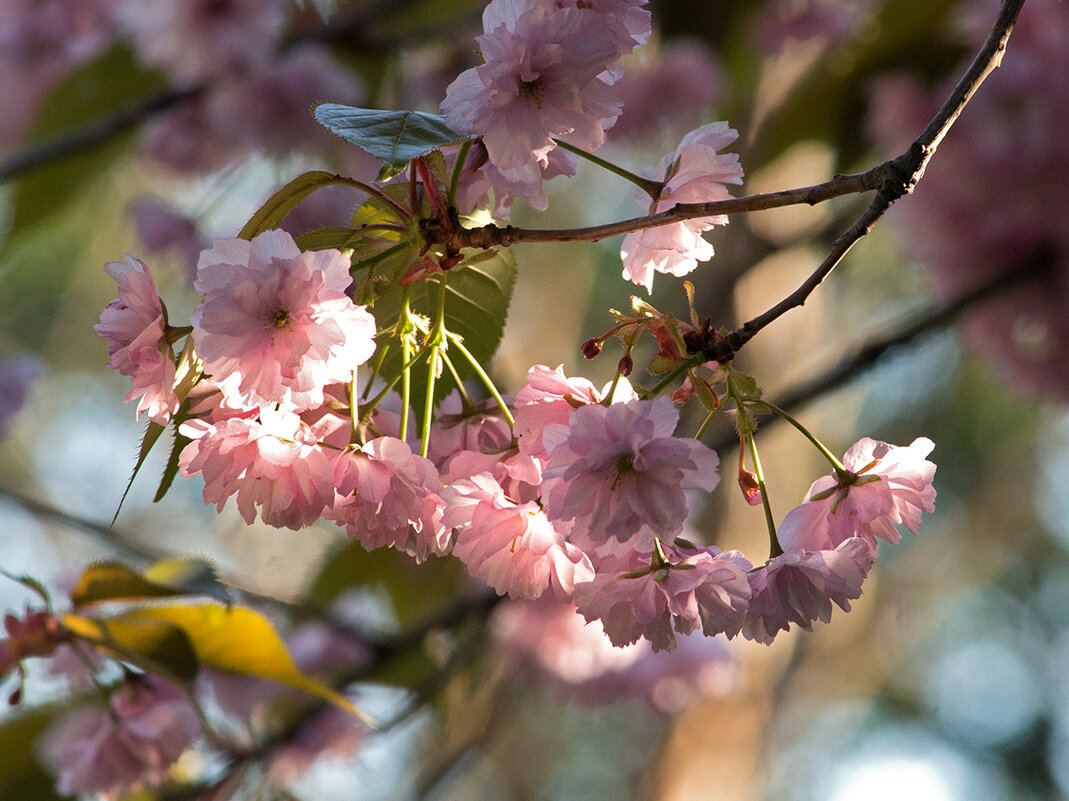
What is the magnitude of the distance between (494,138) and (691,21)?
1520mm

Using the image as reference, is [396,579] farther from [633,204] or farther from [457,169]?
[457,169]

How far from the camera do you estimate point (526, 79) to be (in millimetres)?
452

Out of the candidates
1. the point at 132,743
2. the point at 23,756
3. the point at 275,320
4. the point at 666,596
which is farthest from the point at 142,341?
the point at 23,756

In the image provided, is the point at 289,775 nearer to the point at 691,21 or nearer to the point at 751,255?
the point at 751,255

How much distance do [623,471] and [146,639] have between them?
0.51 meters

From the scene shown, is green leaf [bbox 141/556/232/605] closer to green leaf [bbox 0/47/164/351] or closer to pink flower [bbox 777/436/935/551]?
pink flower [bbox 777/436/935/551]

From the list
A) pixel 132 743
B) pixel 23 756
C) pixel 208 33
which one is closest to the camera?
pixel 132 743

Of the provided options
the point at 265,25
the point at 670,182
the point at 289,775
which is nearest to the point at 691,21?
the point at 265,25

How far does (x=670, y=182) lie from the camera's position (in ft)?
1.73

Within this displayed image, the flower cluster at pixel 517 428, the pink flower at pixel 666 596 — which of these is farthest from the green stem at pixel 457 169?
the pink flower at pixel 666 596

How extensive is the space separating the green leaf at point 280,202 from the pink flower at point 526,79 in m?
0.08

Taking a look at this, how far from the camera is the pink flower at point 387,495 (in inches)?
17.7

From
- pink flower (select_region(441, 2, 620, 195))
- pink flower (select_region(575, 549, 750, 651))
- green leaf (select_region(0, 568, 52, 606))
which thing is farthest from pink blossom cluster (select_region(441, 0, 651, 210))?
green leaf (select_region(0, 568, 52, 606))

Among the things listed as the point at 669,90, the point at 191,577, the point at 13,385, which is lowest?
the point at 13,385
